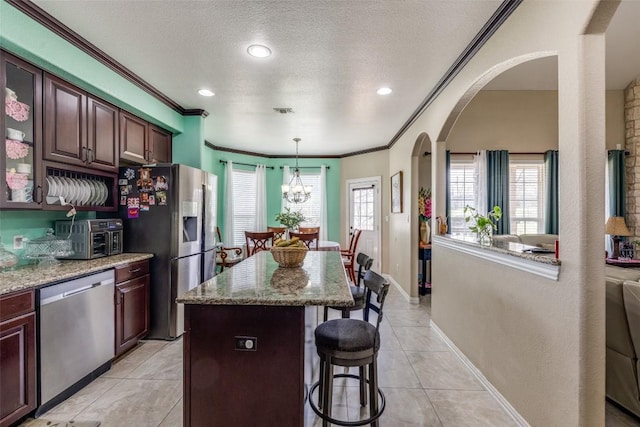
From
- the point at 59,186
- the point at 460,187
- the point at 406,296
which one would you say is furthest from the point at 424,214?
the point at 59,186

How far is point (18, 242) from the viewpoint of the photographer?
7.42 feet

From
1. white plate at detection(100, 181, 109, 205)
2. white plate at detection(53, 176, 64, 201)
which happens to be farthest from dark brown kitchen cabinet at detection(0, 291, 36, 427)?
white plate at detection(100, 181, 109, 205)

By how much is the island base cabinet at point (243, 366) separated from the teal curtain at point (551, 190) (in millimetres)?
Result: 4493

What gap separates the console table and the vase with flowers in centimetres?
12

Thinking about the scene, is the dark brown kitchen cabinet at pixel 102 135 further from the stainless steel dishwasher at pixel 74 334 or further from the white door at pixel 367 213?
the white door at pixel 367 213

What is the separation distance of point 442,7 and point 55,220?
11.4 ft

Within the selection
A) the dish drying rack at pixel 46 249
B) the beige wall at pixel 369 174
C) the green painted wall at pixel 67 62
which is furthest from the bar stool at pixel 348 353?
the beige wall at pixel 369 174

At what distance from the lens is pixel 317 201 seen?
6.52 metres

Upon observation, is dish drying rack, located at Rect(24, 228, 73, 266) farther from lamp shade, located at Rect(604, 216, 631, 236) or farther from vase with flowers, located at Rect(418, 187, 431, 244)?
lamp shade, located at Rect(604, 216, 631, 236)

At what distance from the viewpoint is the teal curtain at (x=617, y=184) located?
13.7 feet

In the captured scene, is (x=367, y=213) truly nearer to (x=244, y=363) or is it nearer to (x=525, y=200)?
(x=525, y=200)

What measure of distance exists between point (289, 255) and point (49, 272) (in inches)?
65.2

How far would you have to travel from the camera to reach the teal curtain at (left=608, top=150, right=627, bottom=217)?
4.18m

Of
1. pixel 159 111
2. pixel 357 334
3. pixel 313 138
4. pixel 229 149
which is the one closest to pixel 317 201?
pixel 313 138
